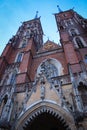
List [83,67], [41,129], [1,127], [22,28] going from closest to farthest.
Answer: [1,127]
[41,129]
[83,67]
[22,28]

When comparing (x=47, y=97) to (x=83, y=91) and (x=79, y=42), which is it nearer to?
(x=83, y=91)

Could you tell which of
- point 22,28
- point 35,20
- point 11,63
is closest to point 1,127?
point 11,63

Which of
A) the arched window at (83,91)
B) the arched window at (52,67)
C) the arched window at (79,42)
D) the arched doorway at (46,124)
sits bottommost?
the arched doorway at (46,124)

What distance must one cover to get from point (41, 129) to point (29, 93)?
9.30 ft

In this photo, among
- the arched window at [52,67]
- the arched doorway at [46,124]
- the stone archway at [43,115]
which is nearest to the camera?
the stone archway at [43,115]

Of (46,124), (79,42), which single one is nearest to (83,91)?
(46,124)

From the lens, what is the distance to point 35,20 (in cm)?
3388

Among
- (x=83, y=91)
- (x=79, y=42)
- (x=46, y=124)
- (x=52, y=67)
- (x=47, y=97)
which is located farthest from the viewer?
(x=79, y=42)

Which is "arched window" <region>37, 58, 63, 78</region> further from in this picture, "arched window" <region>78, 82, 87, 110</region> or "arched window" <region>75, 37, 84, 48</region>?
"arched window" <region>78, 82, 87, 110</region>

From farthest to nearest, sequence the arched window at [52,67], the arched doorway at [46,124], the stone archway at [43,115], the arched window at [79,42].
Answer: the arched window at [79,42] → the arched window at [52,67] → the arched doorway at [46,124] → the stone archway at [43,115]

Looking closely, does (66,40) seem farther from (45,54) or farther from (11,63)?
(11,63)

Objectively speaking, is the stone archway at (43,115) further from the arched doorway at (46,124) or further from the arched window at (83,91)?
the arched window at (83,91)

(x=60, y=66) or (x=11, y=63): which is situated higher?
(x=11, y=63)

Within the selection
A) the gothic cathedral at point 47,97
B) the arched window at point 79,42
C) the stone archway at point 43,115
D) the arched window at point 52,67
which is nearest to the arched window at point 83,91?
the gothic cathedral at point 47,97
